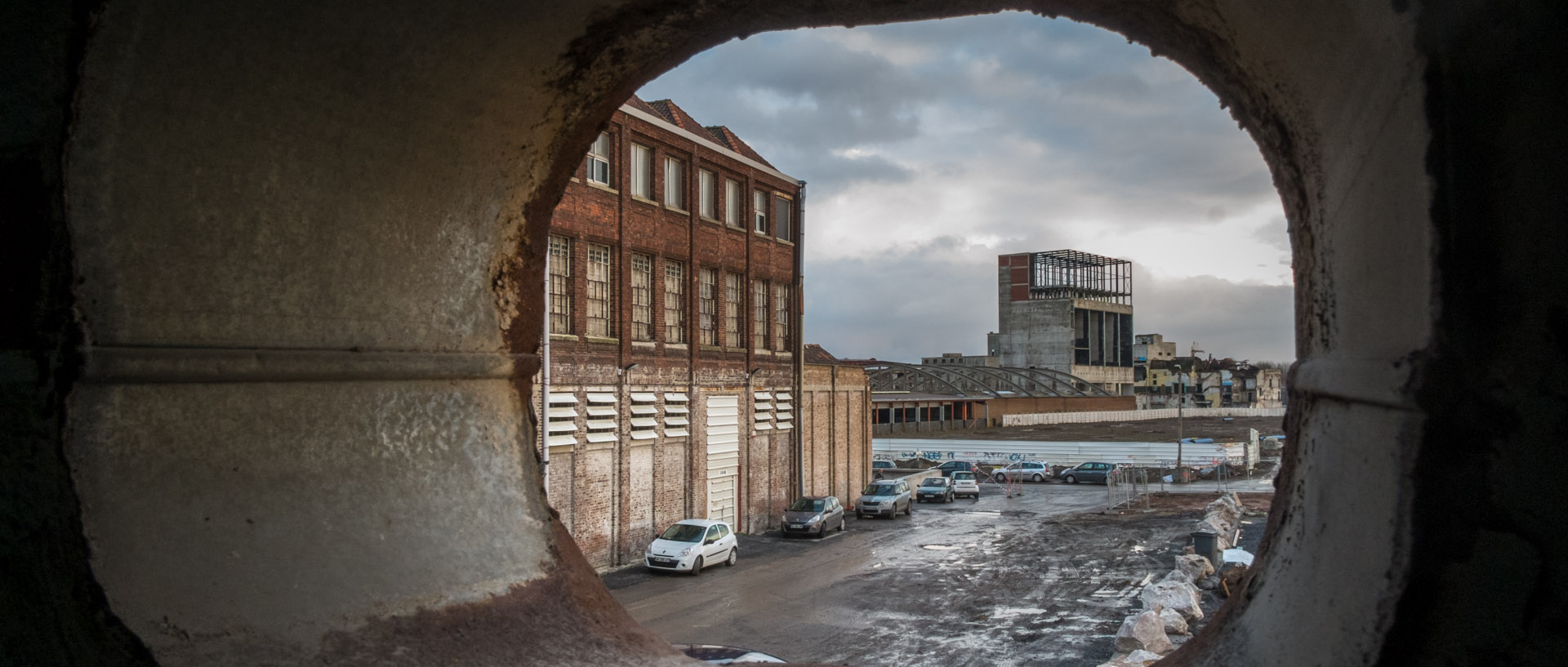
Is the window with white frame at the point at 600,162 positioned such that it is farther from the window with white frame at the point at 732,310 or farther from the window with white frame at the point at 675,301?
the window with white frame at the point at 732,310

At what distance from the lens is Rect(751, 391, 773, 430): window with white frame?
28.0 meters

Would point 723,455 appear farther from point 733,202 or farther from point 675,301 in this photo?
point 733,202

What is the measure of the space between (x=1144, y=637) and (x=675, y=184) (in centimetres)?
1589

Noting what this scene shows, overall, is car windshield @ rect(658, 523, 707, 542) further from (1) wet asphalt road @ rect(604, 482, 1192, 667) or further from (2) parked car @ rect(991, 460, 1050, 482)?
(2) parked car @ rect(991, 460, 1050, 482)

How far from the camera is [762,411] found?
28.5 metres

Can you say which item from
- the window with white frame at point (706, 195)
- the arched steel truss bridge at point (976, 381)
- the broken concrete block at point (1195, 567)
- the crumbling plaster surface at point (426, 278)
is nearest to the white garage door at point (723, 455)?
the window with white frame at point (706, 195)

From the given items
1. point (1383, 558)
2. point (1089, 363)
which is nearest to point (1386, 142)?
point (1383, 558)

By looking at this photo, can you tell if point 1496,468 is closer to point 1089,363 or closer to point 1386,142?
point 1386,142

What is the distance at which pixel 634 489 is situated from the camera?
23078mm

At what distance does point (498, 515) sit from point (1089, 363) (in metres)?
92.1

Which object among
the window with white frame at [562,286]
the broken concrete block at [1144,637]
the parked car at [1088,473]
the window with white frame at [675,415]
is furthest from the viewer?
the parked car at [1088,473]

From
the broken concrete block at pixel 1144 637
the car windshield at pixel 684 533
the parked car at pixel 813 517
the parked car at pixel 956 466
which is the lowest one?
the parked car at pixel 956 466

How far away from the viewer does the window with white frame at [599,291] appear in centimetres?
2219

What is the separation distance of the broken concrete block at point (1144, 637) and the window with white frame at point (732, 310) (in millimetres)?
15474
